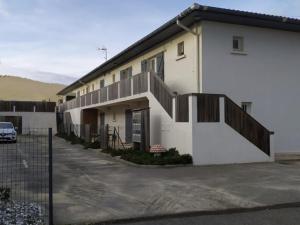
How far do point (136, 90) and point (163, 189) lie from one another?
39.2ft

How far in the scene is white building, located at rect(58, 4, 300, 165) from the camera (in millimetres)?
16781

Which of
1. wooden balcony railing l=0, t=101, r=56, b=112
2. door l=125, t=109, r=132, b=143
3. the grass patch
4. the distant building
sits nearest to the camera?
the grass patch

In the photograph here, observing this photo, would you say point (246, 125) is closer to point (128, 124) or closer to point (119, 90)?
point (119, 90)

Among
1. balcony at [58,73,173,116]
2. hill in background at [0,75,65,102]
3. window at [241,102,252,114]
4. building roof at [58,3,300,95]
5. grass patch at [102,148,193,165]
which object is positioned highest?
hill in background at [0,75,65,102]

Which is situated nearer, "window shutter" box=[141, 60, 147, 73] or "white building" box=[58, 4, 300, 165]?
"white building" box=[58, 4, 300, 165]

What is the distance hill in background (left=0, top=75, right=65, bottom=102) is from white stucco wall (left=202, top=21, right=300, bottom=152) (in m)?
91.2

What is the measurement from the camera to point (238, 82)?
19578 millimetres

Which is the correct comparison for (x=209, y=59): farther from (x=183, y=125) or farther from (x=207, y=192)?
(x=207, y=192)

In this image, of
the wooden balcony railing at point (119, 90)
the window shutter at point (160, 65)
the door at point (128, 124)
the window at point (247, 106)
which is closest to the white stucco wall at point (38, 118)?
the wooden balcony railing at point (119, 90)

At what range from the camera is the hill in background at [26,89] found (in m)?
114

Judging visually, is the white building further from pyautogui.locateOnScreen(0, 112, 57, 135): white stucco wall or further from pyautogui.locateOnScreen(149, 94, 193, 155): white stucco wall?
pyautogui.locateOnScreen(0, 112, 57, 135): white stucco wall

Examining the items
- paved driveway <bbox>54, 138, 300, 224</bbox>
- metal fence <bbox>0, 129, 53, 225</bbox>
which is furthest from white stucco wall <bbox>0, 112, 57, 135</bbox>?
paved driveway <bbox>54, 138, 300, 224</bbox>

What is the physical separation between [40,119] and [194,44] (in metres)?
37.8

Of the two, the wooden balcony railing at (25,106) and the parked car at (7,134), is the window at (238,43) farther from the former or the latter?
the wooden balcony railing at (25,106)
